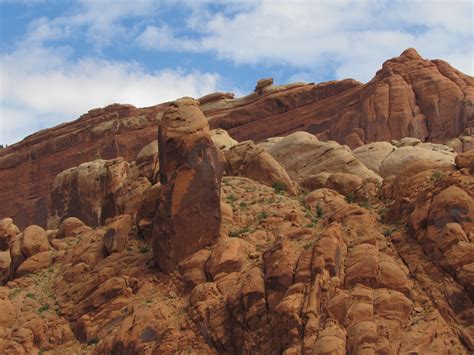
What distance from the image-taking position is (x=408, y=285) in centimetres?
3675

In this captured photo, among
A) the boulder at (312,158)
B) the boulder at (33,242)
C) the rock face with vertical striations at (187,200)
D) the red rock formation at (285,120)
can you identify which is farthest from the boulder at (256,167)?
the red rock formation at (285,120)

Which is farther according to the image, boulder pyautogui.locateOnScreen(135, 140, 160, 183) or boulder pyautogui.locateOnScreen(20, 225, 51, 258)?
boulder pyautogui.locateOnScreen(135, 140, 160, 183)

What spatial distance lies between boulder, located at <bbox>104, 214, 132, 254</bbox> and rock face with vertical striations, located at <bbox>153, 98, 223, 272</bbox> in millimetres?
3248

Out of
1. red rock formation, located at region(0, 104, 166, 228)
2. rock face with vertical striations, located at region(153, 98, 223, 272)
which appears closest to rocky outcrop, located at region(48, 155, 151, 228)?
rock face with vertical striations, located at region(153, 98, 223, 272)

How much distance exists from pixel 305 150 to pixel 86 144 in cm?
4767

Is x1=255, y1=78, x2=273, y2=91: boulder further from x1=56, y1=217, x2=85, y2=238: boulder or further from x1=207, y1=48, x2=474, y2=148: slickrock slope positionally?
x1=56, y1=217, x2=85, y2=238: boulder

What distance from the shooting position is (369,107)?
84.8 meters

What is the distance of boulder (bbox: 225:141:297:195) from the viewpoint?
52.4 meters

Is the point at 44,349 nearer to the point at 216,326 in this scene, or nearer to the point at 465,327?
the point at 216,326

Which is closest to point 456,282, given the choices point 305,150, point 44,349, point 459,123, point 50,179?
point 44,349

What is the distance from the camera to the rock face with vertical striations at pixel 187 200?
4291 centimetres

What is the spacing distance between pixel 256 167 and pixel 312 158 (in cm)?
682

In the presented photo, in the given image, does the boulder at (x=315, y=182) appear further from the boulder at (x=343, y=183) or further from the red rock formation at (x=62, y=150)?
the red rock formation at (x=62, y=150)

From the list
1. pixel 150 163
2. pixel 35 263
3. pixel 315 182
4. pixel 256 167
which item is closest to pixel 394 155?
pixel 315 182
